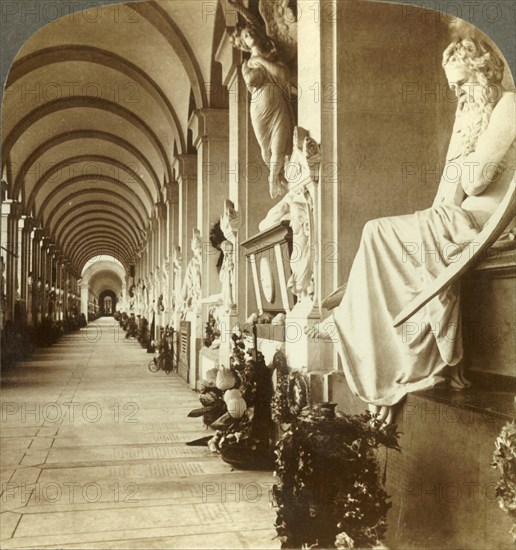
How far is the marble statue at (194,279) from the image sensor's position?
40.2 ft

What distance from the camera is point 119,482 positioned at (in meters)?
5.54

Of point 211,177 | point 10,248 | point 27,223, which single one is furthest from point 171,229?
point 27,223

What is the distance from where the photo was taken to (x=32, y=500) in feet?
16.4

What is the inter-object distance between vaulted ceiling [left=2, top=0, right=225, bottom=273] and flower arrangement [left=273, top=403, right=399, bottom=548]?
7.96m

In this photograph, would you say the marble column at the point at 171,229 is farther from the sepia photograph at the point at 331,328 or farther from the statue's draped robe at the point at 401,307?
the statue's draped robe at the point at 401,307

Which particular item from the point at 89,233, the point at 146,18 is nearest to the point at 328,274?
the point at 146,18

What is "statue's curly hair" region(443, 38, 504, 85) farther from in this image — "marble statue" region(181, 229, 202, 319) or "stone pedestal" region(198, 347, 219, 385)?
"marble statue" region(181, 229, 202, 319)

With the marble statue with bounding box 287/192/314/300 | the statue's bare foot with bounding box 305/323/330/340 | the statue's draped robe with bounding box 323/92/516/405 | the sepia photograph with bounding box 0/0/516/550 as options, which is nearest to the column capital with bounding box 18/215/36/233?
the sepia photograph with bounding box 0/0/516/550

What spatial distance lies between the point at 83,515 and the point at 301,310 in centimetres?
238

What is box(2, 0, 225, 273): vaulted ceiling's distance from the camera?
37.6ft

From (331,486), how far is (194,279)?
947 centimetres

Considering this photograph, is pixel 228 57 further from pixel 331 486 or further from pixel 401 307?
pixel 331 486

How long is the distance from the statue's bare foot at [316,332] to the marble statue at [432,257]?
2.38ft

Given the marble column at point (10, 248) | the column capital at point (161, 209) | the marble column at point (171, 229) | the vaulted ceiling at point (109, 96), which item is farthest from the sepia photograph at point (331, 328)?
the column capital at point (161, 209)
